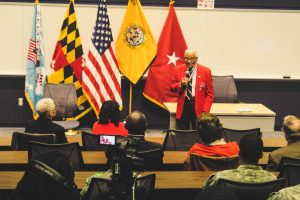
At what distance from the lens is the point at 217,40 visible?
7953 millimetres

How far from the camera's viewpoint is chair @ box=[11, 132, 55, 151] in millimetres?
4445

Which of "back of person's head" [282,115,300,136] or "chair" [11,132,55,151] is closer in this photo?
"back of person's head" [282,115,300,136]

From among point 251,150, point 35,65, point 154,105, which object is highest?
point 35,65

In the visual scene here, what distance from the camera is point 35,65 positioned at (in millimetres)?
7465

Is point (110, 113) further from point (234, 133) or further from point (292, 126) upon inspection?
point (292, 126)

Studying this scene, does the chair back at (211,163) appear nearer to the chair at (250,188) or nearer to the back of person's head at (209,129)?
the back of person's head at (209,129)

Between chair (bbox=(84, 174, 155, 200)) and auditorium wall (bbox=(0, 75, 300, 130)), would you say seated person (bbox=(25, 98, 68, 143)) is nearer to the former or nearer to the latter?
chair (bbox=(84, 174, 155, 200))

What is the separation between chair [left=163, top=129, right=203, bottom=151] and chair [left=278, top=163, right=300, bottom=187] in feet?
4.34

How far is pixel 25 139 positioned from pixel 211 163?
1.71m

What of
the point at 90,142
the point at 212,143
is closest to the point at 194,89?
the point at 90,142

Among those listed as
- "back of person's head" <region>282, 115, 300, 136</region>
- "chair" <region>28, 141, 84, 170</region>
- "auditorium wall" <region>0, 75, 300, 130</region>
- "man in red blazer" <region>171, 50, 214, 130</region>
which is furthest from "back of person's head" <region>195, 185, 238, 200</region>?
"auditorium wall" <region>0, 75, 300, 130</region>

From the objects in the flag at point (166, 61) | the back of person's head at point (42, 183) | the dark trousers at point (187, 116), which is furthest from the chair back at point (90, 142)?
the flag at point (166, 61)

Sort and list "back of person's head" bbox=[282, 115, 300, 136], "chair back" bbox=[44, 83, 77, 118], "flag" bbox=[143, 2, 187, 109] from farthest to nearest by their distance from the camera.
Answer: "flag" bbox=[143, 2, 187, 109] < "chair back" bbox=[44, 83, 77, 118] < "back of person's head" bbox=[282, 115, 300, 136]

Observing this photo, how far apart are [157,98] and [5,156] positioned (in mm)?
3864
